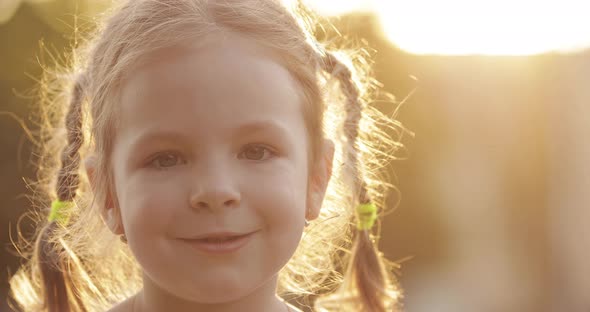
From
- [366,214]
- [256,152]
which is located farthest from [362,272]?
[256,152]

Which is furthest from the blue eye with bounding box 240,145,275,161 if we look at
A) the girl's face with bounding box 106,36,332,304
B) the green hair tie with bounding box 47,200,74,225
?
the green hair tie with bounding box 47,200,74,225

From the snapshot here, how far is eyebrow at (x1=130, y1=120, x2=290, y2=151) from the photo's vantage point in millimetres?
1615

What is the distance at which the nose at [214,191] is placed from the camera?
157 cm

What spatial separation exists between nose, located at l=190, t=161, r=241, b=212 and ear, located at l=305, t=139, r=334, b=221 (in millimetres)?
344

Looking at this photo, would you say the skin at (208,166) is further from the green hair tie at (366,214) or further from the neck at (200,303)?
the green hair tie at (366,214)

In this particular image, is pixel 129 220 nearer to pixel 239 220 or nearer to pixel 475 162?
pixel 239 220

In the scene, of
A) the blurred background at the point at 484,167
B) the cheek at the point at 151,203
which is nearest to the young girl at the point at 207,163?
the cheek at the point at 151,203

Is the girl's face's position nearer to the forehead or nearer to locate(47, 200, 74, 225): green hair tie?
the forehead

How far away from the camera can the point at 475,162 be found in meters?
6.50

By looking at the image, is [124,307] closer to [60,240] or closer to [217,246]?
[60,240]

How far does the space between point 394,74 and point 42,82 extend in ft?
11.0

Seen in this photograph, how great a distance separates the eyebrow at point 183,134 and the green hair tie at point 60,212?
22.0 inches

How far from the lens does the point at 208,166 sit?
1.60 m

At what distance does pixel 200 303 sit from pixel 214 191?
362 mm
